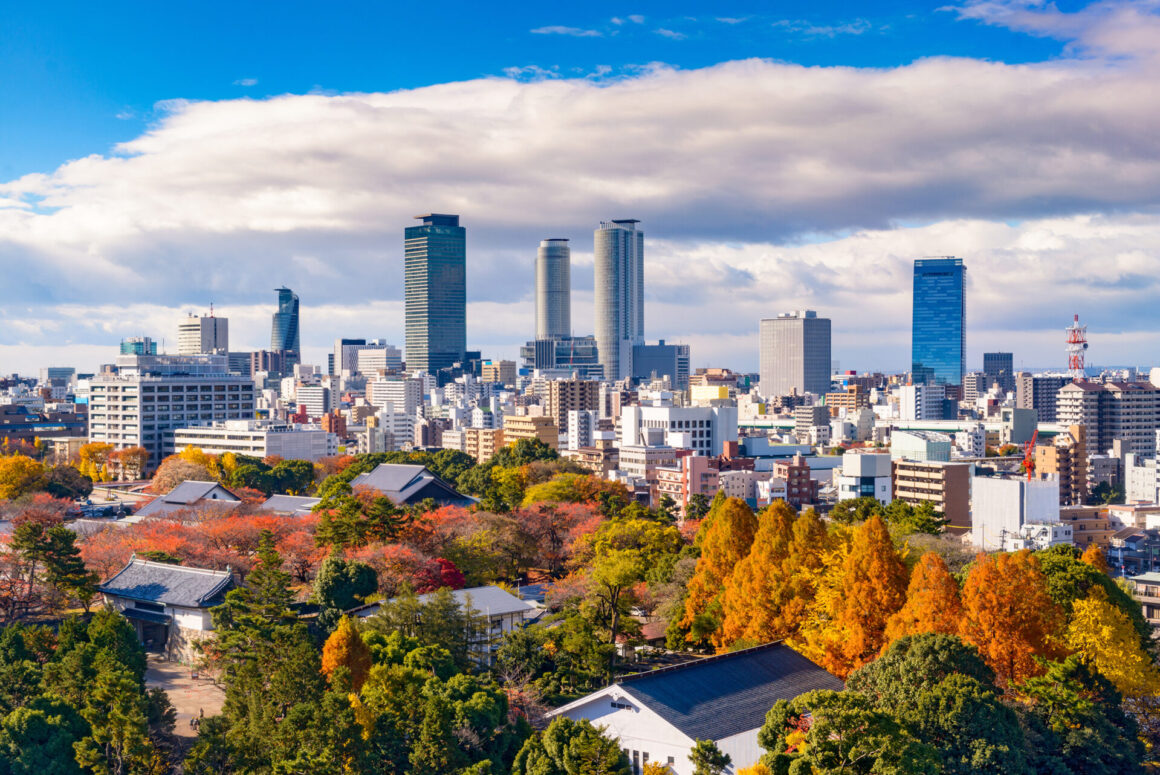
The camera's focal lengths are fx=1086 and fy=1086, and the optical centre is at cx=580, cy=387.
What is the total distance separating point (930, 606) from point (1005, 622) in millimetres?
2007

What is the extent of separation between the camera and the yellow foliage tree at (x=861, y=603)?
3173cm

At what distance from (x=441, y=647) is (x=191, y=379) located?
100 meters

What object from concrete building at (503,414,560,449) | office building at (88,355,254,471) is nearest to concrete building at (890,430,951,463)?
concrete building at (503,414,560,449)

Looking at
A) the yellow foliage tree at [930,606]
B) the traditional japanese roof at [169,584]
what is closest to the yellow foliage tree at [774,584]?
the yellow foliage tree at [930,606]

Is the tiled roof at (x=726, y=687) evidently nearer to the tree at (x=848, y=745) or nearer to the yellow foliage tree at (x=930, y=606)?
the yellow foliage tree at (x=930, y=606)

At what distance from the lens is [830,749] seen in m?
20.0

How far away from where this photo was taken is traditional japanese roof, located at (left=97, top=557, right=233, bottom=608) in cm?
3925

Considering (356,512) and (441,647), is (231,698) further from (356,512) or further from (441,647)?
(356,512)

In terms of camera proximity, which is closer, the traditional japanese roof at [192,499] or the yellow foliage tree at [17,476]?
the traditional japanese roof at [192,499]

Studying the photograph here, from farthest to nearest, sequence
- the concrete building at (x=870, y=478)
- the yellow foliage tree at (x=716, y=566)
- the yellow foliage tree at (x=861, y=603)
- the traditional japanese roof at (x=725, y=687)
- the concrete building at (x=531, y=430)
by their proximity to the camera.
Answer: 1. the concrete building at (x=531, y=430)
2. the concrete building at (x=870, y=478)
3. the yellow foliage tree at (x=716, y=566)
4. the yellow foliage tree at (x=861, y=603)
5. the traditional japanese roof at (x=725, y=687)

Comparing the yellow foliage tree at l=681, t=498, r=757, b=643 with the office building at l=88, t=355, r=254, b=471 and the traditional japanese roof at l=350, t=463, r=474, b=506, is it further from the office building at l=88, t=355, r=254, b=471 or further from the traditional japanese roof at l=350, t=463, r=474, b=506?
the office building at l=88, t=355, r=254, b=471

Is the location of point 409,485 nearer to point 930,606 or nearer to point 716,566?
point 716,566

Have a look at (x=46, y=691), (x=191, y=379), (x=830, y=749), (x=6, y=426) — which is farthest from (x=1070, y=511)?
(x=6, y=426)

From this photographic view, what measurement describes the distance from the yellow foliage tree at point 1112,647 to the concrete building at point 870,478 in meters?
54.5
